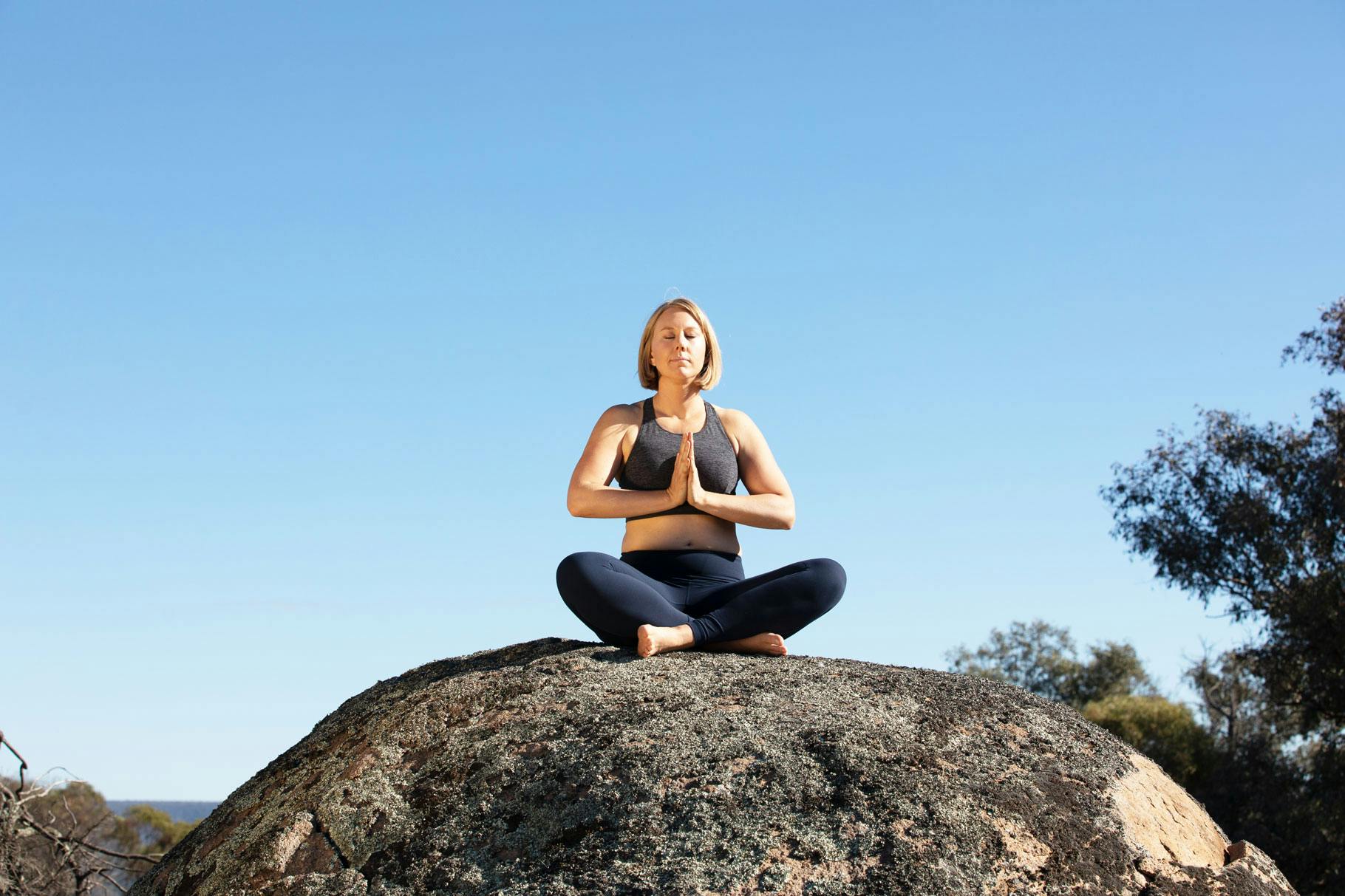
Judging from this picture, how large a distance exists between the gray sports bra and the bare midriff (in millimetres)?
31

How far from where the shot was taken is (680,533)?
5.54 meters

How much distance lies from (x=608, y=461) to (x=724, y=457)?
21.2 inches

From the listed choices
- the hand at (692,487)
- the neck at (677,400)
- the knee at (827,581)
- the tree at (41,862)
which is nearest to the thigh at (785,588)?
the knee at (827,581)

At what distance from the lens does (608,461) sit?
18.5 feet

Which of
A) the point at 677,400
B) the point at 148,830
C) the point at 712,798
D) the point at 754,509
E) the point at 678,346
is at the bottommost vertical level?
the point at 712,798

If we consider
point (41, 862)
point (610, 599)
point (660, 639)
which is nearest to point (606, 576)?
point (610, 599)

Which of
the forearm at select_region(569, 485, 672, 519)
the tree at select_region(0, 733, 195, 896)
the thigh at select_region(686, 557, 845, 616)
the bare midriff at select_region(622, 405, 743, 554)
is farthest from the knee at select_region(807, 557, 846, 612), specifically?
the tree at select_region(0, 733, 195, 896)

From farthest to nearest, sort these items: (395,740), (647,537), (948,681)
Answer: (647,537)
(948,681)
(395,740)

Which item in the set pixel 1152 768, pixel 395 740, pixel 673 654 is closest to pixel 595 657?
pixel 673 654

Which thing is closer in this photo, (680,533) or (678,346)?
(680,533)

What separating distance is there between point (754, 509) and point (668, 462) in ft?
1.46

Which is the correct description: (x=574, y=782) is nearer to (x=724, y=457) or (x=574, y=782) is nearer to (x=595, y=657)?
(x=595, y=657)

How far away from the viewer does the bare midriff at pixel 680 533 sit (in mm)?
5535

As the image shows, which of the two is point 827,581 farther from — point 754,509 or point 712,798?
point 712,798
